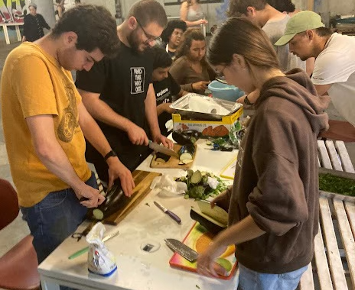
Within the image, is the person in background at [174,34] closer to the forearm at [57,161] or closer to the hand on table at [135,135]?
the hand on table at [135,135]

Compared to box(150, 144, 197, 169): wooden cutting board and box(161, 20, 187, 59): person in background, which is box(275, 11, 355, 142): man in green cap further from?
box(161, 20, 187, 59): person in background

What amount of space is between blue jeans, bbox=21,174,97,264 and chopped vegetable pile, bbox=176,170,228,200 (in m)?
0.54

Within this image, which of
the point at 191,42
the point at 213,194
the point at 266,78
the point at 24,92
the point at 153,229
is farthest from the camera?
the point at 191,42

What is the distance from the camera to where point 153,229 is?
1.57 m

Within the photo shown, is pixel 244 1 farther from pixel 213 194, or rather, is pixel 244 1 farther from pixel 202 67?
pixel 213 194

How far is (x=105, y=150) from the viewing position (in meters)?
1.96

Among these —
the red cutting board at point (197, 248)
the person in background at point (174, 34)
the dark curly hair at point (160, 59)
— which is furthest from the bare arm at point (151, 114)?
the person in background at point (174, 34)

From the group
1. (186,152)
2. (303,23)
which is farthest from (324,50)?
(186,152)

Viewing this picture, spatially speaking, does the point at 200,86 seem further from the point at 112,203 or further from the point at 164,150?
the point at 112,203

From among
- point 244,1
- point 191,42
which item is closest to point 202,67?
point 191,42

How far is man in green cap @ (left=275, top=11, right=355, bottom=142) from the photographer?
258 cm

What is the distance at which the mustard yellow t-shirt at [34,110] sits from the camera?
1.37 m

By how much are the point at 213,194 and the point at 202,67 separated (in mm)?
2210

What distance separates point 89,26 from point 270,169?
Answer: 35.0 inches
